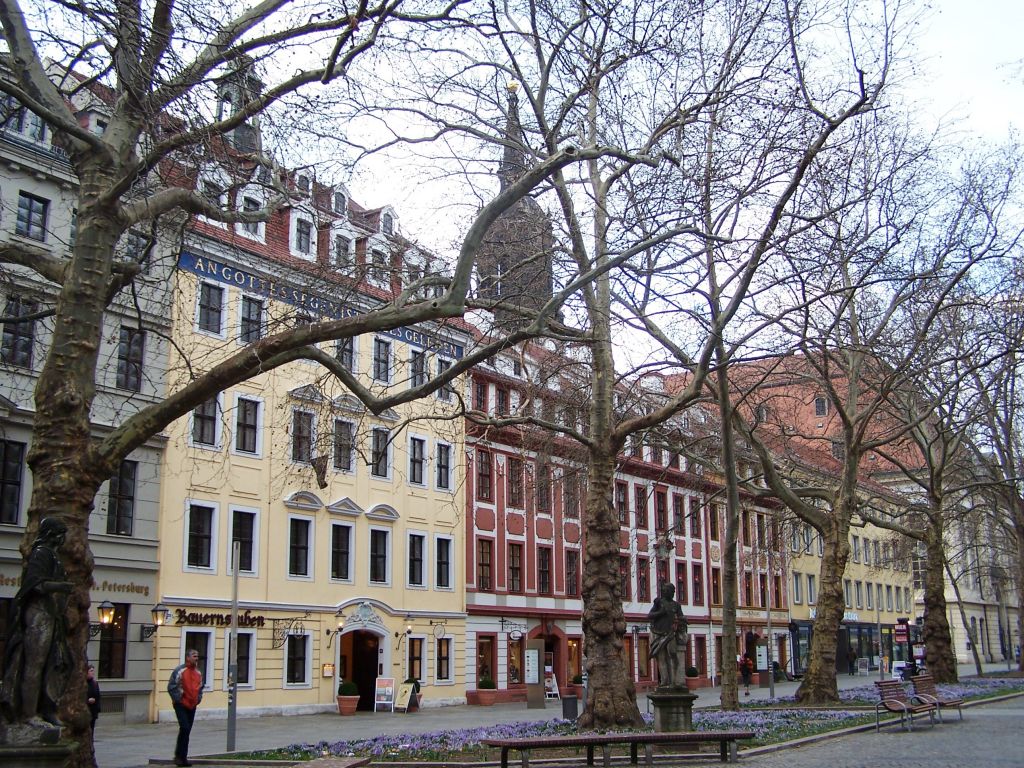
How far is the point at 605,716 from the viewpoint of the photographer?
18.9 m

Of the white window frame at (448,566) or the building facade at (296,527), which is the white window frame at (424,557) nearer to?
the building facade at (296,527)

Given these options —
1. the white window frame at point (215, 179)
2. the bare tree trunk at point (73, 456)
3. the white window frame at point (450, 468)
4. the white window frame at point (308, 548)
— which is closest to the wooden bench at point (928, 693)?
the white window frame at point (215, 179)

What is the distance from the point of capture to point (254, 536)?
3234 cm

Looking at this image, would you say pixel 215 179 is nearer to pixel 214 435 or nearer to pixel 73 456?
pixel 73 456

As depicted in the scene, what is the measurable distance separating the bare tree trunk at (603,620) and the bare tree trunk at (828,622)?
955cm

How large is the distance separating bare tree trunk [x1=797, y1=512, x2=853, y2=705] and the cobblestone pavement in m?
5.13

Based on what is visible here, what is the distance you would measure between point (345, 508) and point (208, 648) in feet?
22.5

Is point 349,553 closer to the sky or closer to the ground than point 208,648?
closer to the sky

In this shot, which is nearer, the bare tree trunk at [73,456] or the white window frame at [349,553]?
the bare tree trunk at [73,456]

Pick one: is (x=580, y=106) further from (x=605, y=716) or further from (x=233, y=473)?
(x=233, y=473)

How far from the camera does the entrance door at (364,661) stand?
37000mm

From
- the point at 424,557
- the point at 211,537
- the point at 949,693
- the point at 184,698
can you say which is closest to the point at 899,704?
the point at 949,693

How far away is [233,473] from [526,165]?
55.0 ft

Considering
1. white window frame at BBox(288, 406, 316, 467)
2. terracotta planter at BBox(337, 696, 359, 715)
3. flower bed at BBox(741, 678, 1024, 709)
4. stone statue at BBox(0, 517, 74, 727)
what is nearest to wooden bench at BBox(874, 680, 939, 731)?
flower bed at BBox(741, 678, 1024, 709)
